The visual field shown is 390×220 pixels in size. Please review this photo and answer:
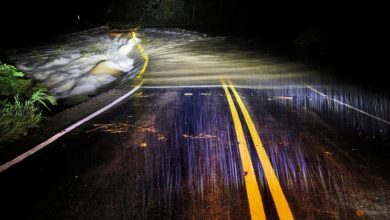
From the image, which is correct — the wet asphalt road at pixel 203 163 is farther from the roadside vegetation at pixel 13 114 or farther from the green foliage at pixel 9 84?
the green foliage at pixel 9 84

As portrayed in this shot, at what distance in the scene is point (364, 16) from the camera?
66.5 ft

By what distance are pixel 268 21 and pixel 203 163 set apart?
37.4m

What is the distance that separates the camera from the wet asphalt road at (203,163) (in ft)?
14.3

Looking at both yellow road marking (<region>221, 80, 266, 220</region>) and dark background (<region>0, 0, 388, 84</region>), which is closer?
yellow road marking (<region>221, 80, 266, 220</region>)

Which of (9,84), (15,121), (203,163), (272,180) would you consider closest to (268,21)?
(9,84)

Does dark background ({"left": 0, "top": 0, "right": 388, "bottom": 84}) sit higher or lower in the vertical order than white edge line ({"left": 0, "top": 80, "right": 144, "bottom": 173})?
higher

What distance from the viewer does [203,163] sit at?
18.3 ft

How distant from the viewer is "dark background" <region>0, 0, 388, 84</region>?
18000 mm

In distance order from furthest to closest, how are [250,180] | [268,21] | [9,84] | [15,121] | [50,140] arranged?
[268,21]
[9,84]
[15,121]
[50,140]
[250,180]

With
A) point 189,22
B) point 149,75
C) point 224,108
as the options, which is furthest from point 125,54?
point 189,22

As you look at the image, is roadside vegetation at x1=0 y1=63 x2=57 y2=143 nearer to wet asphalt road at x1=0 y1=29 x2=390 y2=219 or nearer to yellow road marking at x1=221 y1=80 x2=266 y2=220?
wet asphalt road at x1=0 y1=29 x2=390 y2=219

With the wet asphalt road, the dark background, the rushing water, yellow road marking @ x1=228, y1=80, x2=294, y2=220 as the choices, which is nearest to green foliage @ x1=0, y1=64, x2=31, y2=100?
the rushing water

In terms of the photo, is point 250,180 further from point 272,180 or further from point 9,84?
point 9,84

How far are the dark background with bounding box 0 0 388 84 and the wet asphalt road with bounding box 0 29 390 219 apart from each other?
6.28 meters
